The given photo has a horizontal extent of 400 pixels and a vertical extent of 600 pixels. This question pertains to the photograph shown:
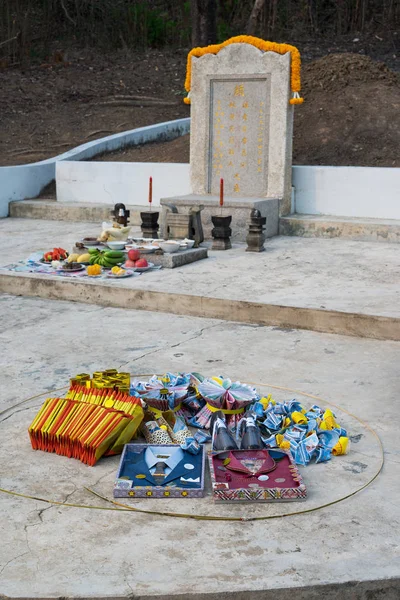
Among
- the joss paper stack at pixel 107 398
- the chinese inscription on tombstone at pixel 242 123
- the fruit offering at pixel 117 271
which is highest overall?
the chinese inscription on tombstone at pixel 242 123

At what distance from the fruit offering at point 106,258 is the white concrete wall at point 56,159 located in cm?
425

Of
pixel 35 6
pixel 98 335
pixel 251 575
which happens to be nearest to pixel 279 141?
pixel 98 335

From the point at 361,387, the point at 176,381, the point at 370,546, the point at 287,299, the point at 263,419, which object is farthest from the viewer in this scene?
the point at 287,299

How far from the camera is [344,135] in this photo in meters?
12.4

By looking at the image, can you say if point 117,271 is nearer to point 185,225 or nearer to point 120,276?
point 120,276

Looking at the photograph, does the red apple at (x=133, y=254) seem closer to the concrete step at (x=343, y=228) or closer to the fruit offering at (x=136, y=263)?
the fruit offering at (x=136, y=263)

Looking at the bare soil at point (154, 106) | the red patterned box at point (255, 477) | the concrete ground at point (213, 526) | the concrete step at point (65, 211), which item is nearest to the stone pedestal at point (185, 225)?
the concrete step at point (65, 211)

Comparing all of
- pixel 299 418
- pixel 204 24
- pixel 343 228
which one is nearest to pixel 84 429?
pixel 299 418

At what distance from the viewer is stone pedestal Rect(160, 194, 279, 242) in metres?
9.90

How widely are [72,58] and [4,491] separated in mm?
16580

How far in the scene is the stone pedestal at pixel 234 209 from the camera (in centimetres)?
990

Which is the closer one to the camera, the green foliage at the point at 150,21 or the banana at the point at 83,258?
the banana at the point at 83,258

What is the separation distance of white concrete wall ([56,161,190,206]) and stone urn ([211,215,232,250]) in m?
2.12

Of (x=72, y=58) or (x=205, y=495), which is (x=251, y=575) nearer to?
(x=205, y=495)
